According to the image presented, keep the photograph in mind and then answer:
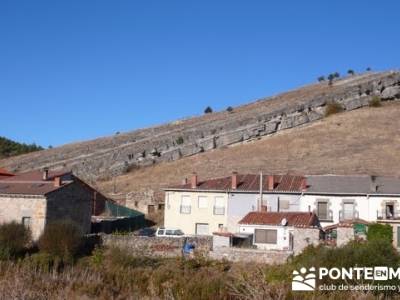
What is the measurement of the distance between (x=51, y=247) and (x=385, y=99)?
72670 millimetres

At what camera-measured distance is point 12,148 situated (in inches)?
4336

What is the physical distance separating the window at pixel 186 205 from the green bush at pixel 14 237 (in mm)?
12035

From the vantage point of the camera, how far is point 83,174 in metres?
72.9

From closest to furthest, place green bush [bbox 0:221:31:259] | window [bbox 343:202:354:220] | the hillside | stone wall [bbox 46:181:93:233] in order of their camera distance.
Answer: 1. green bush [bbox 0:221:31:259]
2. stone wall [bbox 46:181:93:233]
3. window [bbox 343:202:354:220]
4. the hillside

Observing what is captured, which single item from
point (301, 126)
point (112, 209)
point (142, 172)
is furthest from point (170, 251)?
point (301, 126)

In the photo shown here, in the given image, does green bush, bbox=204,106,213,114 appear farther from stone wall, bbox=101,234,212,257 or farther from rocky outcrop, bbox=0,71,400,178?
stone wall, bbox=101,234,212,257

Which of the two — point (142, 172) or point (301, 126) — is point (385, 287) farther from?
point (301, 126)

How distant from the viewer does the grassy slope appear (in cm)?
5716

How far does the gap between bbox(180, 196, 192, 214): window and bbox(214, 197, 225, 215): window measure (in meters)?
2.07

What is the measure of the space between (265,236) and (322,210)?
771 cm

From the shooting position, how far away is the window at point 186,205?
140ft

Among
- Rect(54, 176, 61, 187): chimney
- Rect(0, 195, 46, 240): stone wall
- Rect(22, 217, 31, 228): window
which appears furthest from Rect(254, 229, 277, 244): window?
Rect(22, 217, 31, 228): window

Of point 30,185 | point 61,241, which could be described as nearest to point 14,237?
point 61,241

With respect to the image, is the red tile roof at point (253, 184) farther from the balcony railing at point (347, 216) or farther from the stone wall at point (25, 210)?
the stone wall at point (25, 210)
